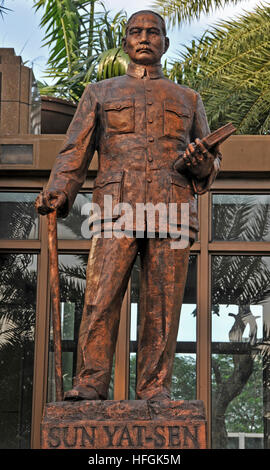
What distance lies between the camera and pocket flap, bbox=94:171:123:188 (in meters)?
7.02

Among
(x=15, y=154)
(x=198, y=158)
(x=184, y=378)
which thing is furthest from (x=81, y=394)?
(x=15, y=154)

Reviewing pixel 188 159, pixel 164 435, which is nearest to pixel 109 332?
pixel 164 435

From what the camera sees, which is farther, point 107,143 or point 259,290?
point 259,290

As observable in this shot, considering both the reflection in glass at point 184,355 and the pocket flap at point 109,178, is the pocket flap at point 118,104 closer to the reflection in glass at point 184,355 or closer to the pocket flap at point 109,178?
the pocket flap at point 109,178

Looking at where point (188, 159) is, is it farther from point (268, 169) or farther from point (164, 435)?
point (268, 169)

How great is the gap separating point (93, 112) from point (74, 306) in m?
4.62

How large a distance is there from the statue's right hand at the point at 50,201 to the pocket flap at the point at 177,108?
94cm

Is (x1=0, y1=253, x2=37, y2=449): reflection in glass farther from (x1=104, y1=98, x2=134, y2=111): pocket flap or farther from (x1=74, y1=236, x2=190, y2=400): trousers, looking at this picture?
(x1=104, y1=98, x2=134, y2=111): pocket flap

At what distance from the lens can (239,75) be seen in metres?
17.4

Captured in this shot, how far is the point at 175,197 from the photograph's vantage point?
23.1 ft

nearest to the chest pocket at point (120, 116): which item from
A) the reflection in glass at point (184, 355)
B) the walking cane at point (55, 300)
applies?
the walking cane at point (55, 300)

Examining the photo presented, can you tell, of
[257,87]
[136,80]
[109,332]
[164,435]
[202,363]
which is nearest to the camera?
[164,435]

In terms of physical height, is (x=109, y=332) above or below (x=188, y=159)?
below

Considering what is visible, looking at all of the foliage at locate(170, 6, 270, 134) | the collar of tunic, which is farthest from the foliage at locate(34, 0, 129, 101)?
the collar of tunic
